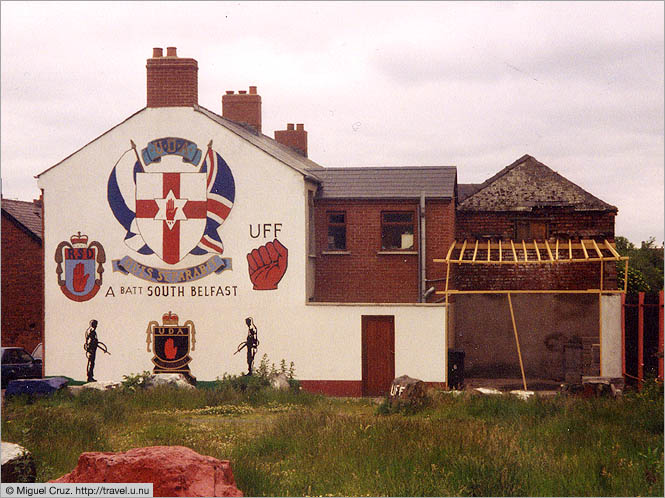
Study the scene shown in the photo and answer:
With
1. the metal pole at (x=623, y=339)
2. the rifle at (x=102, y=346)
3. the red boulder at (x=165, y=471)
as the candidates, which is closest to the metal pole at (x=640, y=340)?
the metal pole at (x=623, y=339)

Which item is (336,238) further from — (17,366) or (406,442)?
(406,442)

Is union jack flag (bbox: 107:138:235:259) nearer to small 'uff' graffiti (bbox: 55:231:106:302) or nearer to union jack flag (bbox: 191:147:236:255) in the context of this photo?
union jack flag (bbox: 191:147:236:255)

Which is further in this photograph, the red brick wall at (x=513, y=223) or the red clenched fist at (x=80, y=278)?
the red brick wall at (x=513, y=223)

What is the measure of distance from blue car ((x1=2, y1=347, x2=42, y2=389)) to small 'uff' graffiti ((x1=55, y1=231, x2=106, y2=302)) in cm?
409

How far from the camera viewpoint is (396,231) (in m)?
24.9

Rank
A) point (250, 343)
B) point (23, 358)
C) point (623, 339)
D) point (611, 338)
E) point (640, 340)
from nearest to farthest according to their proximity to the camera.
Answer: point (640, 340), point (623, 339), point (611, 338), point (250, 343), point (23, 358)

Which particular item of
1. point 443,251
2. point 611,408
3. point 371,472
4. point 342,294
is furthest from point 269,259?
point 371,472

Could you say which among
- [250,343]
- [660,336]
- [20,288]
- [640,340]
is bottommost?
[250,343]

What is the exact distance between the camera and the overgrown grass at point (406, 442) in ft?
33.9

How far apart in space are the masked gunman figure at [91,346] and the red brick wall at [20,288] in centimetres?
753

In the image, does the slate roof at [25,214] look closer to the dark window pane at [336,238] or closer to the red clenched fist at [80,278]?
the red clenched fist at [80,278]

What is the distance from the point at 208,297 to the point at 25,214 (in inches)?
497


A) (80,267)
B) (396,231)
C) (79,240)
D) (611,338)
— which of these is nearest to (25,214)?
(79,240)

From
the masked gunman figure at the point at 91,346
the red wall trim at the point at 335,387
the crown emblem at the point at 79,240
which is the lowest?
the red wall trim at the point at 335,387
